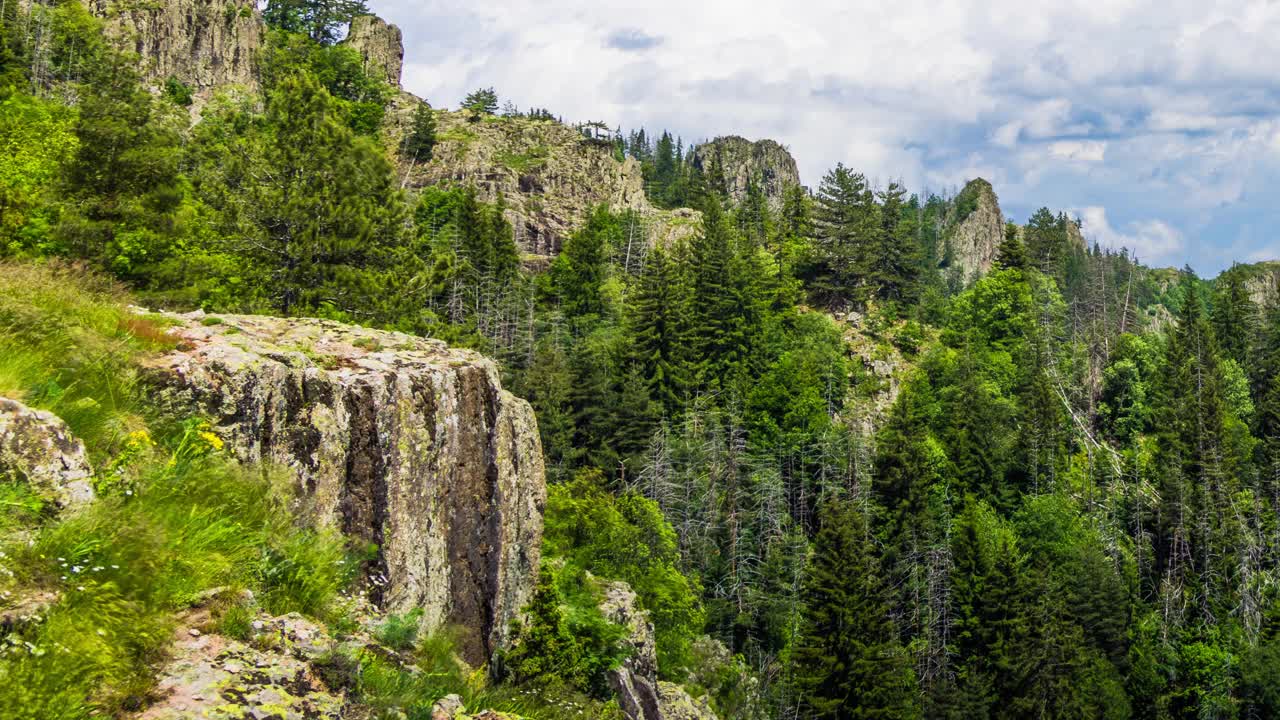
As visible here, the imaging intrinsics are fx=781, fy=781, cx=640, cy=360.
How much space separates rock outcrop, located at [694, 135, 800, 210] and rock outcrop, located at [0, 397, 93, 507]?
518 ft

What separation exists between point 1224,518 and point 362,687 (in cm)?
6477

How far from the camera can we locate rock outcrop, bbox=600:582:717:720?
2081cm

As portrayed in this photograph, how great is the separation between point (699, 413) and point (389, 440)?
150ft


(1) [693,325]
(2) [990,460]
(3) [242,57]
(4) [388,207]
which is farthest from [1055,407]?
(3) [242,57]

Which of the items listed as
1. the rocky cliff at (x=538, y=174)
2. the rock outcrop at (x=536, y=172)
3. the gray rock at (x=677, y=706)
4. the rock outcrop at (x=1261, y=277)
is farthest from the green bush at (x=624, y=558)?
the rock outcrop at (x=1261, y=277)

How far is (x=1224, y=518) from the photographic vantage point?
178 feet

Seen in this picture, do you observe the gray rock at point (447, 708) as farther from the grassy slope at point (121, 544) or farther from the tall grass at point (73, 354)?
the tall grass at point (73, 354)

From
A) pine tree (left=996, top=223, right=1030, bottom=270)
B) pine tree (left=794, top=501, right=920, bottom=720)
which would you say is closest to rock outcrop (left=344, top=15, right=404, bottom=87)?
pine tree (left=996, top=223, right=1030, bottom=270)

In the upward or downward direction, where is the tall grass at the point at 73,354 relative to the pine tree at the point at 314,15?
downward

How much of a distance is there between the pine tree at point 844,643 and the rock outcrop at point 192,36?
265 ft

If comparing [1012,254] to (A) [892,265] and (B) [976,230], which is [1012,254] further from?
(B) [976,230]

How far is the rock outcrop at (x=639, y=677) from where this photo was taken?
68.3 feet

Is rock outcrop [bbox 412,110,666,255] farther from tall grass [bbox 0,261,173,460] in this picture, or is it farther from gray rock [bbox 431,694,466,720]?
gray rock [bbox 431,694,466,720]

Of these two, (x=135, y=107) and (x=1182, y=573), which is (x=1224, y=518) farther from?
(x=135, y=107)
